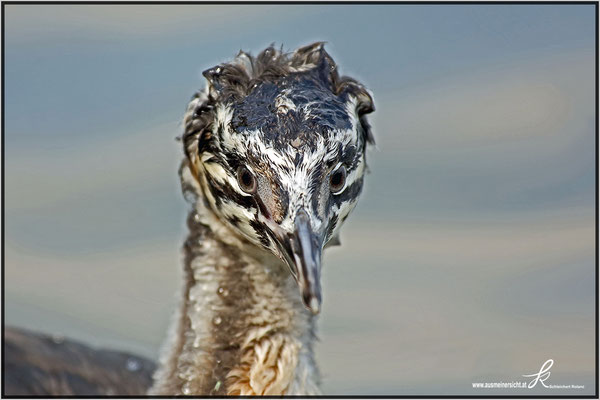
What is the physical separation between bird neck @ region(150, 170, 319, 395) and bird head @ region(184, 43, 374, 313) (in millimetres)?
238

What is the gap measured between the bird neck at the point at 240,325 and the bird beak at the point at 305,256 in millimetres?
792

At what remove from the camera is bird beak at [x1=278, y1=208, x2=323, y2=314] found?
3206mm

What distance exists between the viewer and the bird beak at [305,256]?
3206 millimetres

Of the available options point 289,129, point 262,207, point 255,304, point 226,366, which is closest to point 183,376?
point 226,366

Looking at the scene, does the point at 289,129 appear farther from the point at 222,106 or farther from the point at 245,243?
the point at 245,243

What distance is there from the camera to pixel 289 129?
3.61m

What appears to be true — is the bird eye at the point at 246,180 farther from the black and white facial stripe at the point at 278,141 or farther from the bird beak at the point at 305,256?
the bird beak at the point at 305,256

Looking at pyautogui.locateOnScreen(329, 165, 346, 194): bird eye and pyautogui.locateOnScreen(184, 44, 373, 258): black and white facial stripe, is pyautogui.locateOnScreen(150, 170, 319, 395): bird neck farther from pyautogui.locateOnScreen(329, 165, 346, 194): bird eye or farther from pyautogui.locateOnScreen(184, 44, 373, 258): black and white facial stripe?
pyautogui.locateOnScreen(329, 165, 346, 194): bird eye

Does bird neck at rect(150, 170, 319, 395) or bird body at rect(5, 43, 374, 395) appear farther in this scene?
bird neck at rect(150, 170, 319, 395)

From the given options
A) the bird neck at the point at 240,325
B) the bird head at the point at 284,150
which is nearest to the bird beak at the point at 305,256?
the bird head at the point at 284,150

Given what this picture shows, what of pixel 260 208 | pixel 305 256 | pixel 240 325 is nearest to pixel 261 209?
pixel 260 208

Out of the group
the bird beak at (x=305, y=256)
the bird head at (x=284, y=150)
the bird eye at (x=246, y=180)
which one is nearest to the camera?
the bird beak at (x=305, y=256)

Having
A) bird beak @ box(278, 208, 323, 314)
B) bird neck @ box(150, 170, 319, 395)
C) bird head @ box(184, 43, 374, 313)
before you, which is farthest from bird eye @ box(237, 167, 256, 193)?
bird neck @ box(150, 170, 319, 395)

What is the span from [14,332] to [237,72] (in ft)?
9.66
